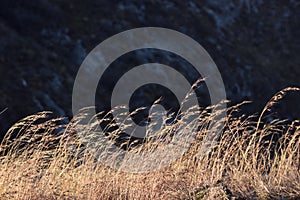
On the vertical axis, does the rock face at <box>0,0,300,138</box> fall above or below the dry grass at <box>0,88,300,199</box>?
above

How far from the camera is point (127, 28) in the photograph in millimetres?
22719

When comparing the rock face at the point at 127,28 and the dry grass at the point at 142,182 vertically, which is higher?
the rock face at the point at 127,28

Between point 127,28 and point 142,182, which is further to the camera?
point 127,28

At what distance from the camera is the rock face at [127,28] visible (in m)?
18.0

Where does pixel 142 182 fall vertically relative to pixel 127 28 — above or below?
below

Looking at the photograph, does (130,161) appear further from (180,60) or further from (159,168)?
(180,60)

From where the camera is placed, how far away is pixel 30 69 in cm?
1859

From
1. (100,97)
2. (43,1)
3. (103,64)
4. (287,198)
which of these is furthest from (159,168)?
(43,1)

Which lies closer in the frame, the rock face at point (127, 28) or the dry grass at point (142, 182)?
the dry grass at point (142, 182)

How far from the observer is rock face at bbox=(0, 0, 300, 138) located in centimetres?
1802

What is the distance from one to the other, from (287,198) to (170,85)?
49.4 feet

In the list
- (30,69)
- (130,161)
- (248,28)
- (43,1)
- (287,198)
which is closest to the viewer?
(287,198)

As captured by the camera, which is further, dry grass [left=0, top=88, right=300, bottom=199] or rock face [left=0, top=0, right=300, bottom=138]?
rock face [left=0, top=0, right=300, bottom=138]

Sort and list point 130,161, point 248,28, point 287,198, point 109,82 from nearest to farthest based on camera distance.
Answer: point 287,198
point 130,161
point 109,82
point 248,28
